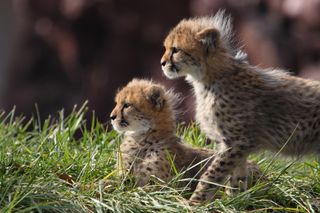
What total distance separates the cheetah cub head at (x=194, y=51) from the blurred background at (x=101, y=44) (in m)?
9.69

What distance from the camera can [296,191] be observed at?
651cm

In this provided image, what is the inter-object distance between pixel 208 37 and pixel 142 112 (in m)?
0.60

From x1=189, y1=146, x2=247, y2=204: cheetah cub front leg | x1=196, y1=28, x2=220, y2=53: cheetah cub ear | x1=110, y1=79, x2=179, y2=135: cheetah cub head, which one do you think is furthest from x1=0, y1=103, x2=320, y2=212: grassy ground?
x1=196, y1=28, x2=220, y2=53: cheetah cub ear

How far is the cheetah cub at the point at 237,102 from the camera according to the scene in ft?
21.5

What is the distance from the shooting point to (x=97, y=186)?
20.5ft

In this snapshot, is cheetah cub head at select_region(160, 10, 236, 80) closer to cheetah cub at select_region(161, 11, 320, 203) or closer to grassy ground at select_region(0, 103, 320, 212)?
cheetah cub at select_region(161, 11, 320, 203)

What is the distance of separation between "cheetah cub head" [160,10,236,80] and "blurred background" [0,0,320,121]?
9694 mm

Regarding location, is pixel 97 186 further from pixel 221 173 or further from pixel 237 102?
pixel 237 102

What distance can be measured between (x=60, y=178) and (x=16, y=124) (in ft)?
5.07

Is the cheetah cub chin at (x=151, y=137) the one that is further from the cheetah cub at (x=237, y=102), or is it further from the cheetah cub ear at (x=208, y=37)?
the cheetah cub ear at (x=208, y=37)

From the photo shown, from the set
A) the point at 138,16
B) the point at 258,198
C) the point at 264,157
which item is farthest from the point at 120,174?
the point at 138,16

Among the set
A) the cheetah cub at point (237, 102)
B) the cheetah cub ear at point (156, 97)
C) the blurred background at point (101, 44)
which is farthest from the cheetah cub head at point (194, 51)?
the blurred background at point (101, 44)

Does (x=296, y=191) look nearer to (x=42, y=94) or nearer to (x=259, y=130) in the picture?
(x=259, y=130)

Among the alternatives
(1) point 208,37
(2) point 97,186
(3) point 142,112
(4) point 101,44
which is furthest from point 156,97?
(4) point 101,44
